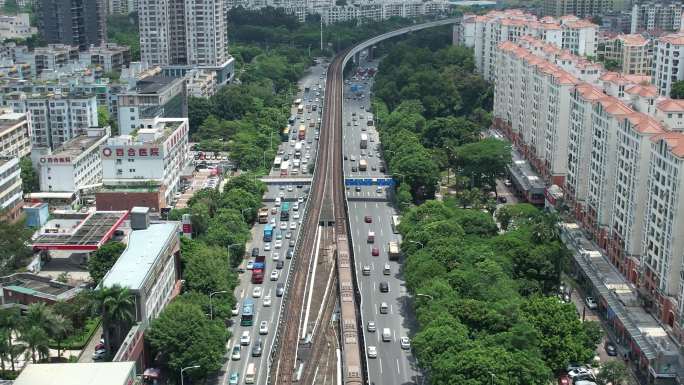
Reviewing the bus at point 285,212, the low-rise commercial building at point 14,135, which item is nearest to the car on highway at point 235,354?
the bus at point 285,212

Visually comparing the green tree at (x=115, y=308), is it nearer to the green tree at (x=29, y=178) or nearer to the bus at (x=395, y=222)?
the bus at (x=395, y=222)

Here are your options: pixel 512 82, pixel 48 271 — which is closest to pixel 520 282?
pixel 48 271

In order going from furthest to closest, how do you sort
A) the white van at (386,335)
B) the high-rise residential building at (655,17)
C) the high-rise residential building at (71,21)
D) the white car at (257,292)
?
the high-rise residential building at (655,17) < the high-rise residential building at (71,21) < the white car at (257,292) < the white van at (386,335)

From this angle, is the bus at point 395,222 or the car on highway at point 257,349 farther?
the bus at point 395,222

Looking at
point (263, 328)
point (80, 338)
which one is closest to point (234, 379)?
point (263, 328)

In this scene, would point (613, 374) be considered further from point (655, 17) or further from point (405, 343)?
point (655, 17)
